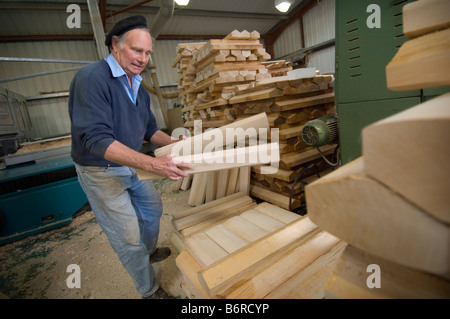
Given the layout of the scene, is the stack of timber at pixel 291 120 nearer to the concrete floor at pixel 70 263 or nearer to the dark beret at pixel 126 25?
the dark beret at pixel 126 25

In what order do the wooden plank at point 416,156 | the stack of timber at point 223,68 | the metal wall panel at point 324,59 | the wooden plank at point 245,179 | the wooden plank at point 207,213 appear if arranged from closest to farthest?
the wooden plank at point 416,156, the wooden plank at point 207,213, the wooden plank at point 245,179, the stack of timber at point 223,68, the metal wall panel at point 324,59

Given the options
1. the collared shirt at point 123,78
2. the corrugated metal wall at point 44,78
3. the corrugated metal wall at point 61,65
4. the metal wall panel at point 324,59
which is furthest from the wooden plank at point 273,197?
the metal wall panel at point 324,59

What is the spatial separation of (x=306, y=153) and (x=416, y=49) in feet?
6.70

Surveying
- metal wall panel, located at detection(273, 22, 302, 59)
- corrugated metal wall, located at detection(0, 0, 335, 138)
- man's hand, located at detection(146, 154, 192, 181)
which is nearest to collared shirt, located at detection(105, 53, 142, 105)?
man's hand, located at detection(146, 154, 192, 181)

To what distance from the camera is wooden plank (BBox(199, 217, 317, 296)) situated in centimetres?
111

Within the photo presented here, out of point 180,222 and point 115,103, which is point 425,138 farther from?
point 180,222

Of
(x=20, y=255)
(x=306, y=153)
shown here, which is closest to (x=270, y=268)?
(x=306, y=153)

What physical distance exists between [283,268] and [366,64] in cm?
156

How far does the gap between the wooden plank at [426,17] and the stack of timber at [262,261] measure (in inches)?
37.9

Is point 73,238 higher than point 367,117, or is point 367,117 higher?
point 367,117

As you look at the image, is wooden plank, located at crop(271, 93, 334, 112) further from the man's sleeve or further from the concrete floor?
the concrete floor

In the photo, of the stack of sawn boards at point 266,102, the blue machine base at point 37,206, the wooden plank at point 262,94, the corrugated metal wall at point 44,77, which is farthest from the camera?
the corrugated metal wall at point 44,77

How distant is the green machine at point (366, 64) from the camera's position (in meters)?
1.50

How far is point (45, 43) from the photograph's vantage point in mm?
8562
